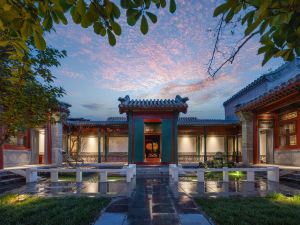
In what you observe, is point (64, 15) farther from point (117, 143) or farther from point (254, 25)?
point (117, 143)

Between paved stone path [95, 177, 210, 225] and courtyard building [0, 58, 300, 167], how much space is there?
3675 millimetres

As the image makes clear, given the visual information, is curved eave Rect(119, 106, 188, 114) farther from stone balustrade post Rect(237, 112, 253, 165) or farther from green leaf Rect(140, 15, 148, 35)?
green leaf Rect(140, 15, 148, 35)

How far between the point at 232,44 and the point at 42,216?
173 inches

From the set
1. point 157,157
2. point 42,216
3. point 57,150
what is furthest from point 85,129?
point 42,216

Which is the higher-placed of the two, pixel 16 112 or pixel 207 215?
pixel 16 112

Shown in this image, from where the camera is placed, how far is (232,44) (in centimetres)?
318

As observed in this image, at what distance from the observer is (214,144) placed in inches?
822

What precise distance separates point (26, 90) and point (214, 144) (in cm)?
1807

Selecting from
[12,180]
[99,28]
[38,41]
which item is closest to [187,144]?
[12,180]

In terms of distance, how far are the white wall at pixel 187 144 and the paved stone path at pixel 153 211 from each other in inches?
562

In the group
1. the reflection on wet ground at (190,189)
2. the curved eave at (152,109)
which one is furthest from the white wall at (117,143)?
the reflection on wet ground at (190,189)

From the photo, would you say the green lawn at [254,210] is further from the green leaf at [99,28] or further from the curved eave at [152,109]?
the curved eave at [152,109]

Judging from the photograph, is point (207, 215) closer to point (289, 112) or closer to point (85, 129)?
point (289, 112)

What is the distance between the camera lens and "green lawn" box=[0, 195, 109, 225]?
172 inches
